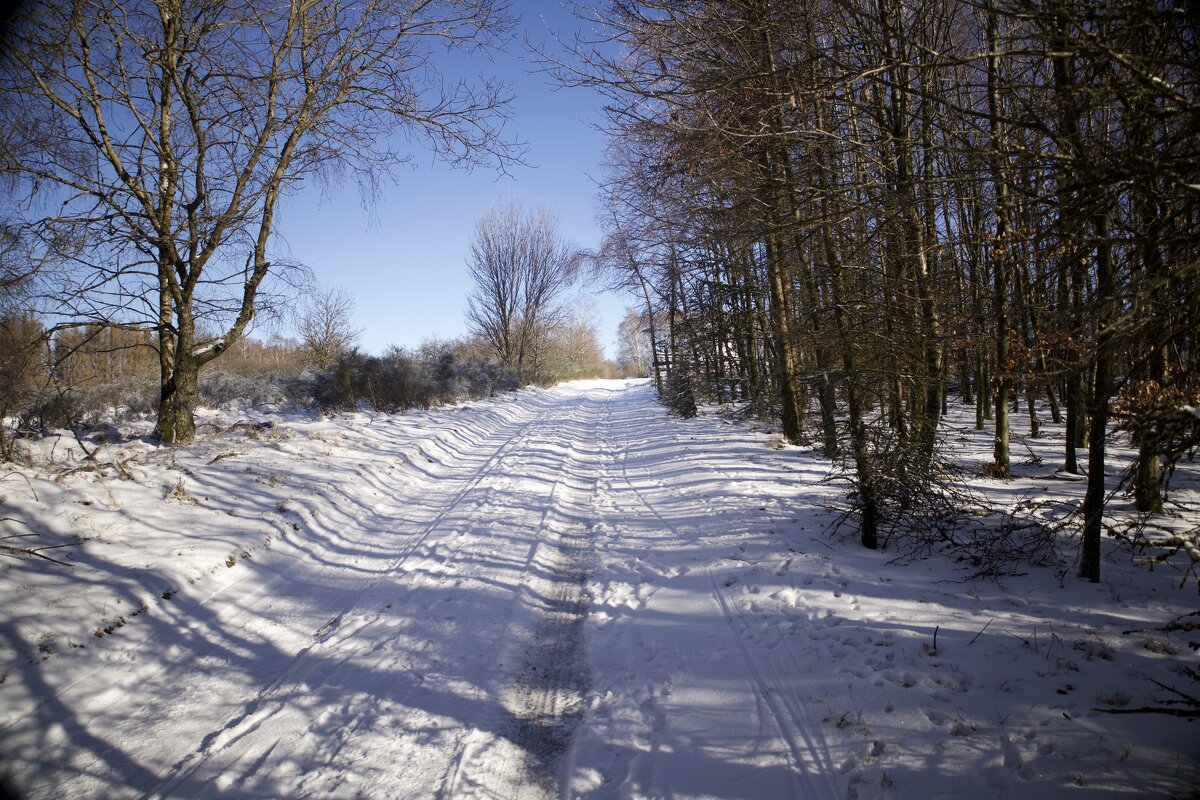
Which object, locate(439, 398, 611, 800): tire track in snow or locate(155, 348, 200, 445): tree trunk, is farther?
locate(155, 348, 200, 445): tree trunk

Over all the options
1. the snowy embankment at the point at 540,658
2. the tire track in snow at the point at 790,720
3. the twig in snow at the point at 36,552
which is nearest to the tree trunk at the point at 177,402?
the snowy embankment at the point at 540,658

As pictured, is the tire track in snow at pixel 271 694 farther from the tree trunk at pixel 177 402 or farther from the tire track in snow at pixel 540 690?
the tree trunk at pixel 177 402

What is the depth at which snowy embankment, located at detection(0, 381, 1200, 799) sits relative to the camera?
107 inches

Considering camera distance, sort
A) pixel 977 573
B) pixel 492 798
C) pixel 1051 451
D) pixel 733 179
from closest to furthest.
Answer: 1. pixel 492 798
2. pixel 977 573
3. pixel 733 179
4. pixel 1051 451

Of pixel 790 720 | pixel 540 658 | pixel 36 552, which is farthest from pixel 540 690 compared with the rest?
pixel 36 552

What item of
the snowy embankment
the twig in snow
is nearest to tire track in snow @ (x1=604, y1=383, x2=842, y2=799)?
the snowy embankment

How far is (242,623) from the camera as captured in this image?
166 inches

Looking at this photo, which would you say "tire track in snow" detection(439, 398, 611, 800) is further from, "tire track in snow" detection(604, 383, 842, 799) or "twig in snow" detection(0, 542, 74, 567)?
"twig in snow" detection(0, 542, 74, 567)

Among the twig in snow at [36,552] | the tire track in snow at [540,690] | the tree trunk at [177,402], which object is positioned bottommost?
the tire track in snow at [540,690]

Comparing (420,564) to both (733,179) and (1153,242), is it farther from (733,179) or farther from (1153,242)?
(733,179)

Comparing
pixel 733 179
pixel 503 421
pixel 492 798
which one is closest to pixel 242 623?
pixel 492 798

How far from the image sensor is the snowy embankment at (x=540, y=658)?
2.71m

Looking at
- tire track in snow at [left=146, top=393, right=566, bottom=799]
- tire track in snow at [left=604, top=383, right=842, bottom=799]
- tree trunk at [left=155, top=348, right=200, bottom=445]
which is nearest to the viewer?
tire track in snow at [left=604, top=383, right=842, bottom=799]

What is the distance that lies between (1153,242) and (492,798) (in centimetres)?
425
